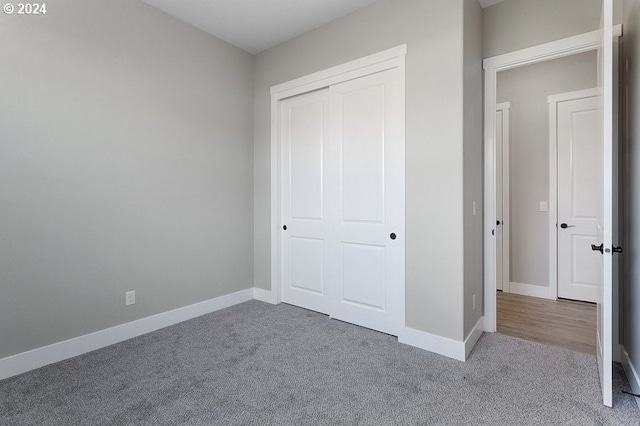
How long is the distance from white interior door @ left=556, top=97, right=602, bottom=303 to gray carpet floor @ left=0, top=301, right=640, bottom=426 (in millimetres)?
1720

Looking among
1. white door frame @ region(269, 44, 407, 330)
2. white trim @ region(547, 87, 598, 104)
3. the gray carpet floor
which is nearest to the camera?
the gray carpet floor

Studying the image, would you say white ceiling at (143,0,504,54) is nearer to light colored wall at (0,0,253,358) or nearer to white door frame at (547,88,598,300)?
light colored wall at (0,0,253,358)

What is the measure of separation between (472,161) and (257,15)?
90.7 inches

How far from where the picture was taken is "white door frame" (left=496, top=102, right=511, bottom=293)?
13.1 feet

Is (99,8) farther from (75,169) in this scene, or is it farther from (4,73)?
(75,169)

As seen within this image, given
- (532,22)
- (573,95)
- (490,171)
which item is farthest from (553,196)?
(532,22)

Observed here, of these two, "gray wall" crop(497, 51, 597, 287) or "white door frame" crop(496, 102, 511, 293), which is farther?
"white door frame" crop(496, 102, 511, 293)

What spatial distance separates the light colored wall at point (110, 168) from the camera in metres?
2.11

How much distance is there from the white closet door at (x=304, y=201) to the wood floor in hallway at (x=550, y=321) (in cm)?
180

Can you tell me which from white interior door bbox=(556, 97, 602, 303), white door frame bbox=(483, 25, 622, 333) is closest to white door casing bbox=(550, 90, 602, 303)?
white interior door bbox=(556, 97, 602, 303)

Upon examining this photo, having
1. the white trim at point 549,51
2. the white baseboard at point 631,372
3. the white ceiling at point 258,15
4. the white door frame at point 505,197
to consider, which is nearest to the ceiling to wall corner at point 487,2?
the white ceiling at point 258,15

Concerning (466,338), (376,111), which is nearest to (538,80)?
(376,111)

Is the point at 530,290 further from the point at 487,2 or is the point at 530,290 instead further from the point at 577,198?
A: the point at 487,2

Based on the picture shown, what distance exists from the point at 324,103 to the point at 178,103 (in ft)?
4.60
